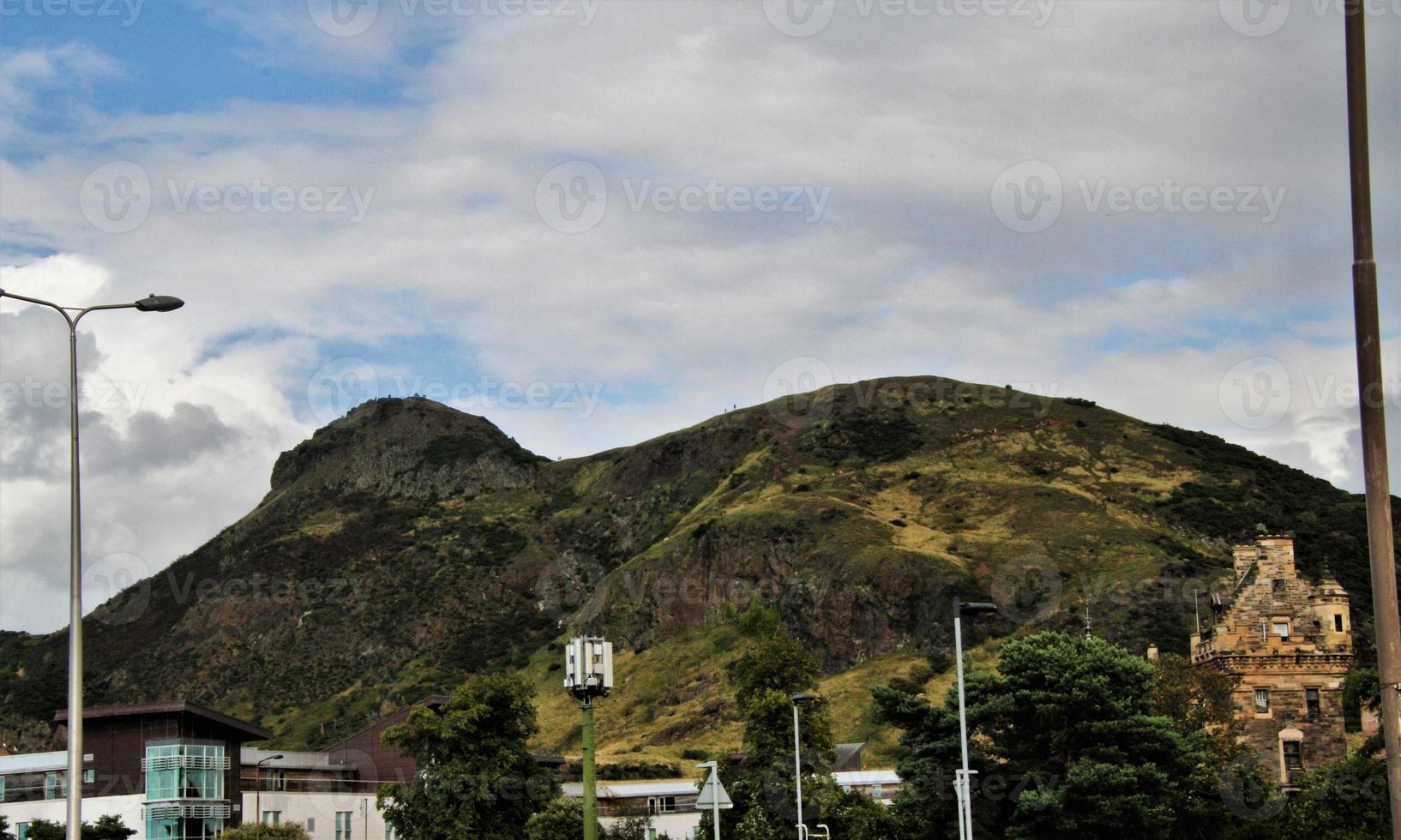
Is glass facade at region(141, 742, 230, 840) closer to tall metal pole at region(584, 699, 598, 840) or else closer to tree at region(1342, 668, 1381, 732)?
tall metal pole at region(584, 699, 598, 840)

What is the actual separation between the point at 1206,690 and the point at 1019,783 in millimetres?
21331

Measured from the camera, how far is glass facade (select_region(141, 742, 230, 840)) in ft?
256

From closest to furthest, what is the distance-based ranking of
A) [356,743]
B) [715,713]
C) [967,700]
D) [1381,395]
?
[1381,395]
[967,700]
[356,743]
[715,713]

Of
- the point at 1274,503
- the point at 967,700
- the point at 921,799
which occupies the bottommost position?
the point at 921,799

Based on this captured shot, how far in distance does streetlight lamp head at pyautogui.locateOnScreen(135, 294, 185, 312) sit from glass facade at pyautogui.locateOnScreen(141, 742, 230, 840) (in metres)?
59.0

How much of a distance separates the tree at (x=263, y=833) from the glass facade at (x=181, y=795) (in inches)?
248

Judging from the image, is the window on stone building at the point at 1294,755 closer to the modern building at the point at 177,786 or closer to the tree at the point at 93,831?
the modern building at the point at 177,786

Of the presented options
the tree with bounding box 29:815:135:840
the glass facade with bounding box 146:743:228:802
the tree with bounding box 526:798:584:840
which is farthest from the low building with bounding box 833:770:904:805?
the tree with bounding box 29:815:135:840

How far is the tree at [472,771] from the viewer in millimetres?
72938

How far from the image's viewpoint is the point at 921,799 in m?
66.6

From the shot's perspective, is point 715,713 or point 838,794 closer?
point 838,794

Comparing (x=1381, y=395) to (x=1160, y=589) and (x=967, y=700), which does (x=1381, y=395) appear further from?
(x=1160, y=589)

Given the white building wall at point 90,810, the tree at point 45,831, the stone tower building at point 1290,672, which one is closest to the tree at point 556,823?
the white building wall at point 90,810

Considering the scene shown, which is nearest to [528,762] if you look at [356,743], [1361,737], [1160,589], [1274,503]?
[356,743]
